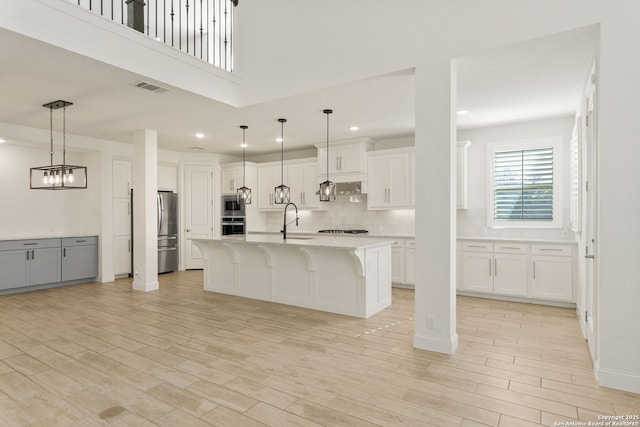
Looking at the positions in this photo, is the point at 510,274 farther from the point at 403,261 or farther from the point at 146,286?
the point at 146,286

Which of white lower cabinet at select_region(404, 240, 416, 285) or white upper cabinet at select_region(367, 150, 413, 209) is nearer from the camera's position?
white lower cabinet at select_region(404, 240, 416, 285)

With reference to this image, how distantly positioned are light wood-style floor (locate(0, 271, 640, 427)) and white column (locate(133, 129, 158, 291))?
1.30m

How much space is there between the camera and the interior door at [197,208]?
831 cm

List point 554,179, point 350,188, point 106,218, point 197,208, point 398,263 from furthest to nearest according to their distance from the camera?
point 197,208
point 350,188
point 106,218
point 398,263
point 554,179

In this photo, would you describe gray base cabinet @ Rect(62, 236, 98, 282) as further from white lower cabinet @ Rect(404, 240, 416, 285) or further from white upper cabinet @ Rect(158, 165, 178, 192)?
white lower cabinet @ Rect(404, 240, 416, 285)

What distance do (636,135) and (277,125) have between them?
4474 mm

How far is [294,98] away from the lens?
444 cm

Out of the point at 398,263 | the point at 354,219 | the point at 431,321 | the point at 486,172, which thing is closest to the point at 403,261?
the point at 398,263

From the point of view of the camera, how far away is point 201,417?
7.49 ft

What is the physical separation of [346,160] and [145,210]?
3610mm

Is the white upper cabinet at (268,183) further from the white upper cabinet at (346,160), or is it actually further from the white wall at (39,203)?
the white wall at (39,203)

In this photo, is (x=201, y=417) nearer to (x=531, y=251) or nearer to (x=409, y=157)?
(x=531, y=251)

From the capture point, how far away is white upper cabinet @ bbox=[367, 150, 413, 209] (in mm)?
6355

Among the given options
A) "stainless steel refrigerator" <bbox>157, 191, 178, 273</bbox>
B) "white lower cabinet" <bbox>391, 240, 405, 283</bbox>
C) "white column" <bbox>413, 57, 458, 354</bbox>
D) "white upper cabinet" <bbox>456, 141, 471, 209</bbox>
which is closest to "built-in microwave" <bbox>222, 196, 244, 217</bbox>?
"stainless steel refrigerator" <bbox>157, 191, 178, 273</bbox>
